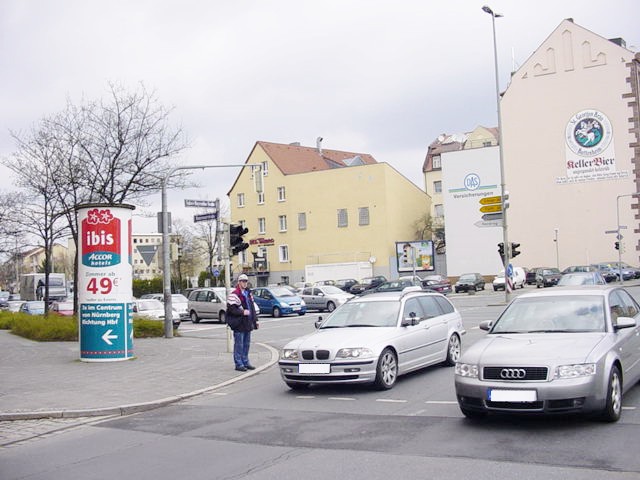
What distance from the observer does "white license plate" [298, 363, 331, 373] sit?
35.1ft

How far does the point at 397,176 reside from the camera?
70125mm

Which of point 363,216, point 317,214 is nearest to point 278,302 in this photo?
point 363,216

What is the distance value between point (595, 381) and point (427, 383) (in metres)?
4.26

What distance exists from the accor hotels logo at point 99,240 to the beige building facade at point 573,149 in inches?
1887

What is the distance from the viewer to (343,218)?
70312mm

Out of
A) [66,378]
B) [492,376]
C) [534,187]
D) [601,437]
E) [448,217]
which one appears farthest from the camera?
[448,217]

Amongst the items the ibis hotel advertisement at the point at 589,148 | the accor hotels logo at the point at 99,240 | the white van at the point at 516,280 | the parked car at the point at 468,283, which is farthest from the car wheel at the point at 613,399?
the ibis hotel advertisement at the point at 589,148

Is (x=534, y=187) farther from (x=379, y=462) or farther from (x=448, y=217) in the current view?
(x=379, y=462)

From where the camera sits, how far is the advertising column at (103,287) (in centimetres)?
1619

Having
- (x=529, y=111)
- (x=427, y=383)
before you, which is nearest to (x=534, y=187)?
(x=529, y=111)

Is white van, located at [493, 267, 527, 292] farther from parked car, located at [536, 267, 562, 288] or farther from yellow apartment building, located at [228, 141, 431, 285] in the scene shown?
yellow apartment building, located at [228, 141, 431, 285]

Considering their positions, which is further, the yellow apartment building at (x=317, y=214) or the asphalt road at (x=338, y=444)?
the yellow apartment building at (x=317, y=214)

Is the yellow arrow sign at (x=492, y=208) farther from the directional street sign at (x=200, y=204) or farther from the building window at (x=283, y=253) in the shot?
the building window at (x=283, y=253)

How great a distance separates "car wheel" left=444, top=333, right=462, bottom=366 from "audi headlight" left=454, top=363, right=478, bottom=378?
5100mm
